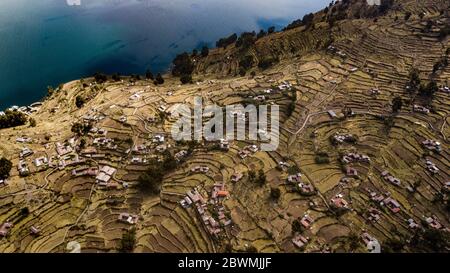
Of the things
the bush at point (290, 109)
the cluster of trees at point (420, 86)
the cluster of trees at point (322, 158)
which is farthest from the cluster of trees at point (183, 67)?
the cluster of trees at point (420, 86)

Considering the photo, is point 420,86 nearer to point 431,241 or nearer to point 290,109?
point 290,109

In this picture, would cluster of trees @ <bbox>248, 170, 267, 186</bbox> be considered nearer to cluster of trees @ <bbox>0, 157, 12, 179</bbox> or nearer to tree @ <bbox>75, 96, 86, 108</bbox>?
cluster of trees @ <bbox>0, 157, 12, 179</bbox>

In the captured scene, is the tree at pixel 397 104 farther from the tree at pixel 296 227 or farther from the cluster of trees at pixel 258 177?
the tree at pixel 296 227

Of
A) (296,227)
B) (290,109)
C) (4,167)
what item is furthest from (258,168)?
(4,167)

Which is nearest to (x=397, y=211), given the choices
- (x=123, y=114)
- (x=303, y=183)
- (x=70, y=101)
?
(x=303, y=183)

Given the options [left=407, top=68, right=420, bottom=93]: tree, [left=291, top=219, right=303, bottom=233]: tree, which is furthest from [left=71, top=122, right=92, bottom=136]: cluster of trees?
[left=407, top=68, right=420, bottom=93]: tree

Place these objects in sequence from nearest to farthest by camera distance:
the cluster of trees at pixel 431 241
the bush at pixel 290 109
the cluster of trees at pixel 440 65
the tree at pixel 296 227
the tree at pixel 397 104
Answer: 1. the cluster of trees at pixel 431 241
2. the tree at pixel 296 227
3. the tree at pixel 397 104
4. the bush at pixel 290 109
5. the cluster of trees at pixel 440 65

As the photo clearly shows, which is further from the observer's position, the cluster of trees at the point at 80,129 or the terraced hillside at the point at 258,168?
the cluster of trees at the point at 80,129
